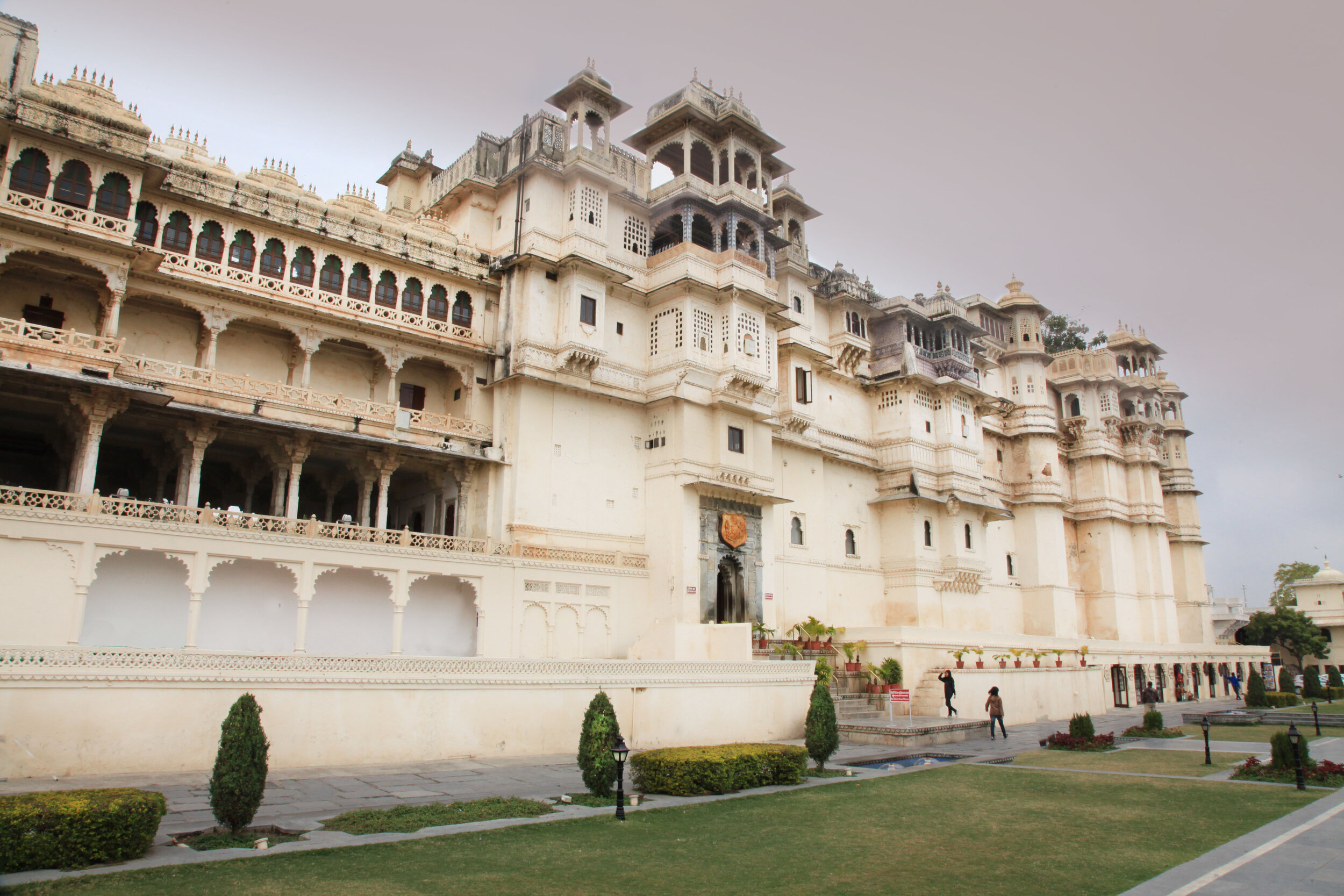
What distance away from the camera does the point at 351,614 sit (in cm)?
2509

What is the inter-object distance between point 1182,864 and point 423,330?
82.7ft

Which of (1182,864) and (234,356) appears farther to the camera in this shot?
(234,356)

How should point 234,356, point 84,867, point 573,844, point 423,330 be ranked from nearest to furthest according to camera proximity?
point 84,867, point 573,844, point 234,356, point 423,330

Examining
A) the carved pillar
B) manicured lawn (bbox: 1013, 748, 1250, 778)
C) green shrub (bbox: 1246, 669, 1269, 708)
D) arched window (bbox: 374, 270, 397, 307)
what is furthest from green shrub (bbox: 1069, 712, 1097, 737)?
the carved pillar

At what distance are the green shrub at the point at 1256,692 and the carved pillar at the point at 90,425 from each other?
40.1 metres

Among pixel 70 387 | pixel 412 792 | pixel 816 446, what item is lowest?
pixel 412 792

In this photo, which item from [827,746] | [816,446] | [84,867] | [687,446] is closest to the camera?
[84,867]

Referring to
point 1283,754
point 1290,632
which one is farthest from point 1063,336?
point 1283,754

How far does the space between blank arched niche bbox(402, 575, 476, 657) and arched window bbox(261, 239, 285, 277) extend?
1019cm

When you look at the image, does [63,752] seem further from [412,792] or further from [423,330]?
[423,330]

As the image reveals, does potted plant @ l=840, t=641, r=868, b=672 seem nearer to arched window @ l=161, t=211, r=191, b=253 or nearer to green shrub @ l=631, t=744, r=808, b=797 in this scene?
green shrub @ l=631, t=744, r=808, b=797

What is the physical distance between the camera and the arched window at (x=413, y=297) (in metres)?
29.5

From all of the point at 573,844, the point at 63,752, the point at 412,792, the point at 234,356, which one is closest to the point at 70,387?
the point at 234,356

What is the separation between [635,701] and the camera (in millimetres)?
22234
